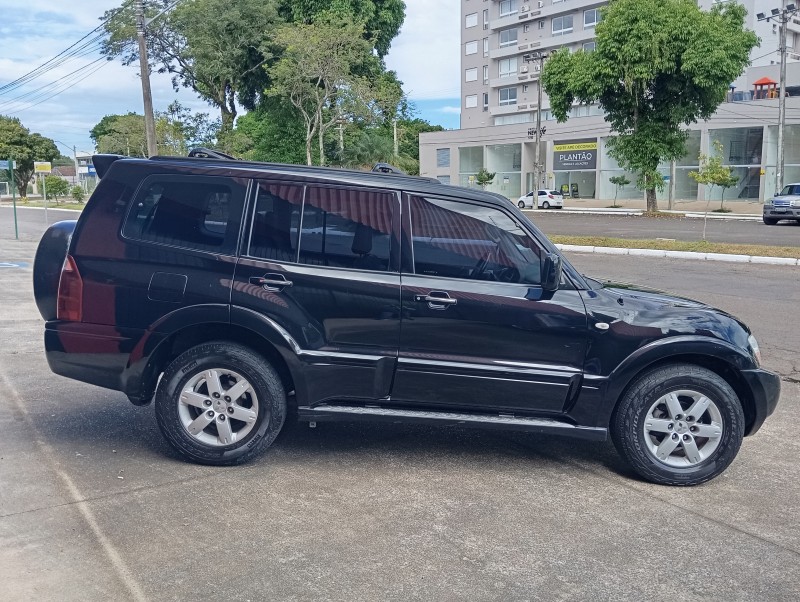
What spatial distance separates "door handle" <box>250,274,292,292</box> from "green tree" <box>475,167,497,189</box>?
2479 inches

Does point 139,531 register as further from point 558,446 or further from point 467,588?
point 558,446

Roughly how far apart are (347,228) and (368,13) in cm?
4746

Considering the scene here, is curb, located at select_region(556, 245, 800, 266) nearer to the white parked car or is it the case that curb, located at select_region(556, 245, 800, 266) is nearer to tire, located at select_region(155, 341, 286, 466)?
tire, located at select_region(155, 341, 286, 466)

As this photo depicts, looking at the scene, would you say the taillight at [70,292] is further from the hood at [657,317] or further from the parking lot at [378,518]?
the hood at [657,317]

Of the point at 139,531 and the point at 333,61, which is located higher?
the point at 333,61

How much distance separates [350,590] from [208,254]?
2.31m

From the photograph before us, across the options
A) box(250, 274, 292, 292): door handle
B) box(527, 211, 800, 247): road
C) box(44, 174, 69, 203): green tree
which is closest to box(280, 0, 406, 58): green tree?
box(527, 211, 800, 247): road

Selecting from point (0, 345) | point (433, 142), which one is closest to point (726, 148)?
point (433, 142)

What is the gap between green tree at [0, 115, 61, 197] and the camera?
79.2 meters

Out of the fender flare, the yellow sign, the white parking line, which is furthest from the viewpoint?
the yellow sign

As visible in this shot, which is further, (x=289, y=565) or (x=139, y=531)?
(x=139, y=531)

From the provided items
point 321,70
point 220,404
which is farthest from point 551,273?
point 321,70

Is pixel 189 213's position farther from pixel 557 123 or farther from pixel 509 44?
Answer: pixel 509 44

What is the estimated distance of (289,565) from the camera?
3711 mm
